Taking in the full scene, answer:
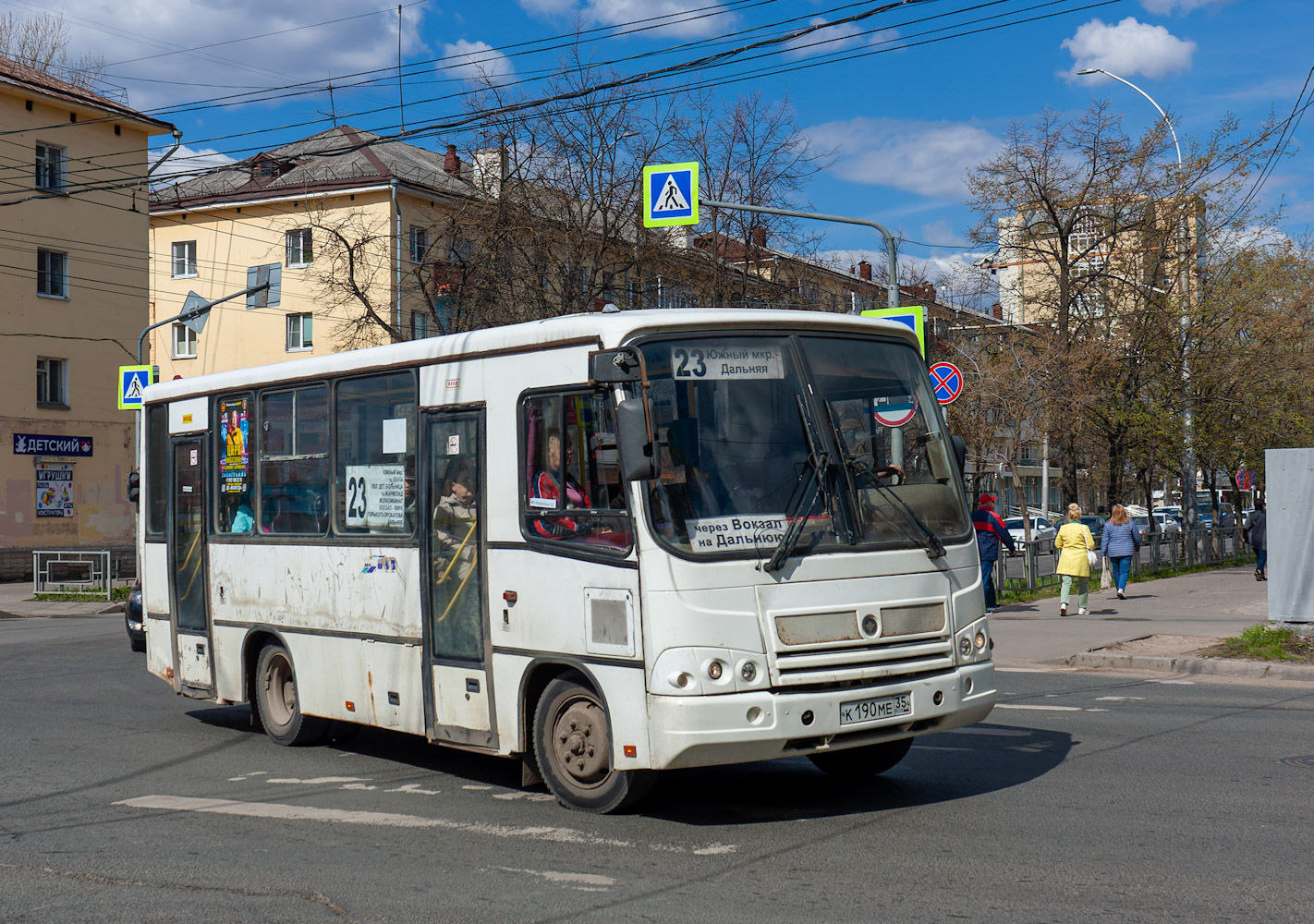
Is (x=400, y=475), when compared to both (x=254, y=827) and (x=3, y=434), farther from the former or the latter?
(x=3, y=434)

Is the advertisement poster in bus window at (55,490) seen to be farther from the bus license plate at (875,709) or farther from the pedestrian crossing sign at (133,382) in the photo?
the bus license plate at (875,709)

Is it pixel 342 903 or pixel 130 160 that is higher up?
pixel 130 160

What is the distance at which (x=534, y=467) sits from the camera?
25.3 ft

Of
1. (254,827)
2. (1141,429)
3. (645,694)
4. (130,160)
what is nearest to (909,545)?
(645,694)

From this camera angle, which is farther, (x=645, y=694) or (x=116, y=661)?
(x=116, y=661)

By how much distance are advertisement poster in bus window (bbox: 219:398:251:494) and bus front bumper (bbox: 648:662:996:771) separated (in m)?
5.24

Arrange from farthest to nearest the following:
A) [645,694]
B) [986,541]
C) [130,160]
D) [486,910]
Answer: [130,160] < [986,541] < [645,694] < [486,910]

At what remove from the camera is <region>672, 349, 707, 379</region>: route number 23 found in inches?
281

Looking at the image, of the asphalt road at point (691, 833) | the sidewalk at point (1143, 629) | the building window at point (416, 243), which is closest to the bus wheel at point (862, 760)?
the asphalt road at point (691, 833)

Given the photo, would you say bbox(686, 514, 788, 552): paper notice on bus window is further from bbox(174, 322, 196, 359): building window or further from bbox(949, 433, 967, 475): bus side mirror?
bbox(174, 322, 196, 359): building window

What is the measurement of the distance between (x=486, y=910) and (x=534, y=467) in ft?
9.24

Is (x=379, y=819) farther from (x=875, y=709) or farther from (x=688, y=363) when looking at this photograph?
(x=688, y=363)

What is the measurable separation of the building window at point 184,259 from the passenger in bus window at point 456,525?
46.7m

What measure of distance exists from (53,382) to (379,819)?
35537 mm
